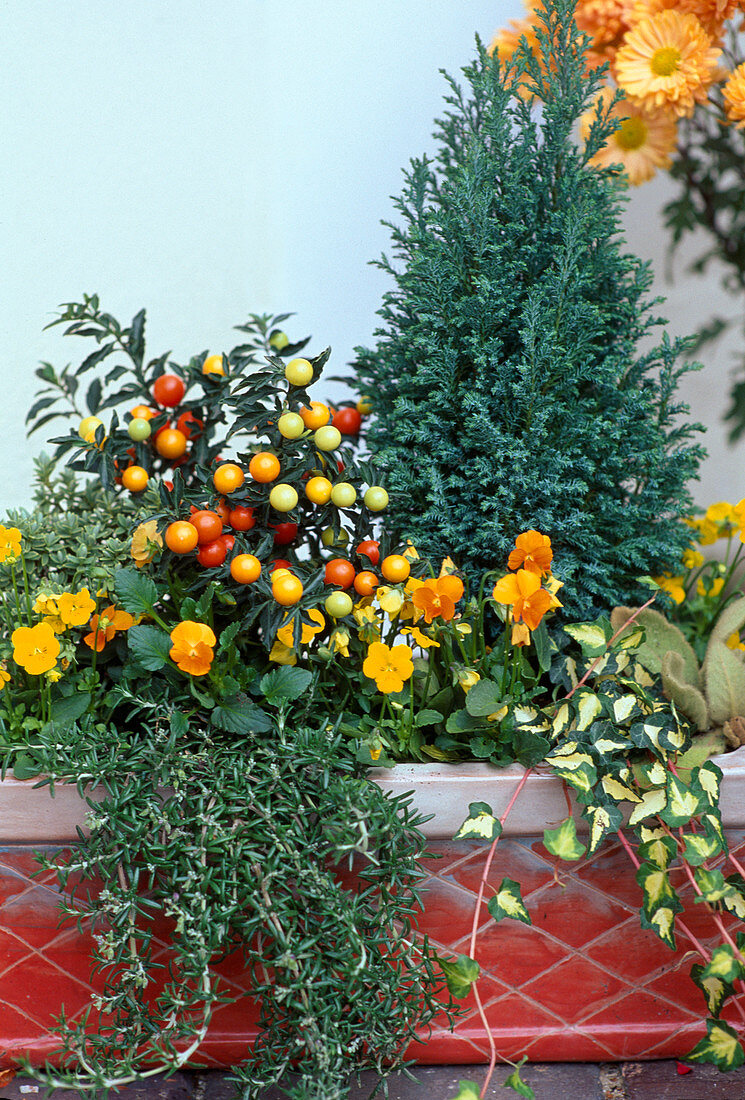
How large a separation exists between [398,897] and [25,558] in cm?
64

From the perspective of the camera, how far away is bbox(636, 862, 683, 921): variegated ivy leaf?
2.70 feet

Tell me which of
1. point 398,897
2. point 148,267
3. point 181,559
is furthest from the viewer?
point 148,267

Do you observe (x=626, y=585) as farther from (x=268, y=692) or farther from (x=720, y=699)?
(x=268, y=692)

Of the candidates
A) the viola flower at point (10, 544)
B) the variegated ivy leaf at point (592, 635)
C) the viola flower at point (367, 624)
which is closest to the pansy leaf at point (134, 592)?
the viola flower at point (10, 544)

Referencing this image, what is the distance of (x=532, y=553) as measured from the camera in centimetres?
90

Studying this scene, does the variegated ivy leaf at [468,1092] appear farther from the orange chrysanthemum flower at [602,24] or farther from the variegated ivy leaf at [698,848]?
the orange chrysanthemum flower at [602,24]

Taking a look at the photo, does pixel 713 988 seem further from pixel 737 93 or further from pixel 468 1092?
pixel 737 93

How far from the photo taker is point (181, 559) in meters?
1.00

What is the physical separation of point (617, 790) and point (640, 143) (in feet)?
3.38

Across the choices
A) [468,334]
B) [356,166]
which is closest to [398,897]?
[468,334]

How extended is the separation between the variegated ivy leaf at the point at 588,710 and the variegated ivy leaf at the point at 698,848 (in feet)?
0.49

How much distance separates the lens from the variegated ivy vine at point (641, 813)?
792 millimetres

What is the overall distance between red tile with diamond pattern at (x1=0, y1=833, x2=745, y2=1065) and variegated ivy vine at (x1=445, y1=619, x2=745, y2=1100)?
0.04 metres

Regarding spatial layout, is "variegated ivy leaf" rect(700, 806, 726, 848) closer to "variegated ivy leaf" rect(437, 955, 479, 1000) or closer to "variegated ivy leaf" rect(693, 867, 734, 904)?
"variegated ivy leaf" rect(693, 867, 734, 904)
